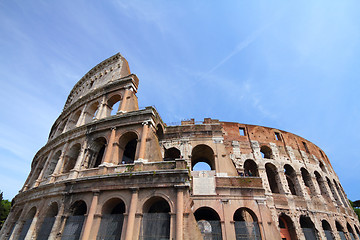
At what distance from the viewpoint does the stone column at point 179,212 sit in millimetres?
8195

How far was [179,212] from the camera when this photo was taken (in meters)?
8.64

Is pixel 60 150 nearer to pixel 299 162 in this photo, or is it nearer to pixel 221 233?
pixel 221 233

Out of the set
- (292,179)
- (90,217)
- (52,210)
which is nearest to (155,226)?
(90,217)

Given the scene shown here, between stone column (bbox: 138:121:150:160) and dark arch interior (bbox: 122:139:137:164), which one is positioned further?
dark arch interior (bbox: 122:139:137:164)

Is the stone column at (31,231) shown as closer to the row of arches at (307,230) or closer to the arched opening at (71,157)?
the arched opening at (71,157)

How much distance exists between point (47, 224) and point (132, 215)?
255 inches

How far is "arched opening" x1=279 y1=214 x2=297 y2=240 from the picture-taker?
554 inches

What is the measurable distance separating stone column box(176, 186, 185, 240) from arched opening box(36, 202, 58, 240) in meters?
7.99

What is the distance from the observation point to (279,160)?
16.9 m

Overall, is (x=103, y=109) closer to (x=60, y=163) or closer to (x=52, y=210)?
(x=60, y=163)

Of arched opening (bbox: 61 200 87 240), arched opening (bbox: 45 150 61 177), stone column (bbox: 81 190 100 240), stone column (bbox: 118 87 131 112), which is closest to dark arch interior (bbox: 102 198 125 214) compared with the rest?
stone column (bbox: 81 190 100 240)

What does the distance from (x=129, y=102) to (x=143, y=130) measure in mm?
3580

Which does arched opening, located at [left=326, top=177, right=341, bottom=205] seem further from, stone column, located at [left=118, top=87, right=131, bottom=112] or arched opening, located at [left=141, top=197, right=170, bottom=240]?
stone column, located at [left=118, top=87, right=131, bottom=112]

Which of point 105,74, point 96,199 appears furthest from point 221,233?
point 105,74
